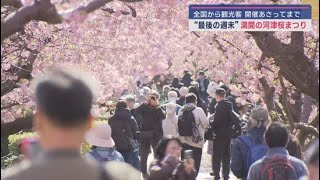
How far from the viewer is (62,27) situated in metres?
10.9

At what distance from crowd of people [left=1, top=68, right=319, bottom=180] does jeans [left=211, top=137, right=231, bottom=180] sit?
0.02 m

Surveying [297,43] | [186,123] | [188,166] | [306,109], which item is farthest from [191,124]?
[188,166]

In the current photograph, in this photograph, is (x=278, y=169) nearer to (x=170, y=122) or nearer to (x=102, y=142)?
(x=102, y=142)

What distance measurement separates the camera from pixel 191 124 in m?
11.3

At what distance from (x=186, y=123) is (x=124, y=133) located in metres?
1.15

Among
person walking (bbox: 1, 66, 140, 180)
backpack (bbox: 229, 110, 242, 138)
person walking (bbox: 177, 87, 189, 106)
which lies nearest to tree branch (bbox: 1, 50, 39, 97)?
backpack (bbox: 229, 110, 242, 138)

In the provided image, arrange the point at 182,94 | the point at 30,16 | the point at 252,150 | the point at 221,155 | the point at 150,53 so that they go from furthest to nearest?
1. the point at 150,53
2. the point at 182,94
3. the point at 221,155
4. the point at 252,150
5. the point at 30,16

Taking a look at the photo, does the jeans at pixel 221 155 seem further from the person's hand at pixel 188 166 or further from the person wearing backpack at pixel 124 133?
the person's hand at pixel 188 166

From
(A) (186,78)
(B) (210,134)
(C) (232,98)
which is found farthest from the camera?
(A) (186,78)

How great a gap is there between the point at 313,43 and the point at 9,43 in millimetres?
4686

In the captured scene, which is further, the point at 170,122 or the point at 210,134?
the point at 170,122

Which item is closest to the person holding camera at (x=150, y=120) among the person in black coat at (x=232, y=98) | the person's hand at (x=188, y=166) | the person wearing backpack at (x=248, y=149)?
the person in black coat at (x=232, y=98)

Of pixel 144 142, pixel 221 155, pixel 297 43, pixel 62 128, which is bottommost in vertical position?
pixel 221 155

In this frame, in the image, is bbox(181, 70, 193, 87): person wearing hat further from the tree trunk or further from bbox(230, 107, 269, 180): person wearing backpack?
bbox(230, 107, 269, 180): person wearing backpack
